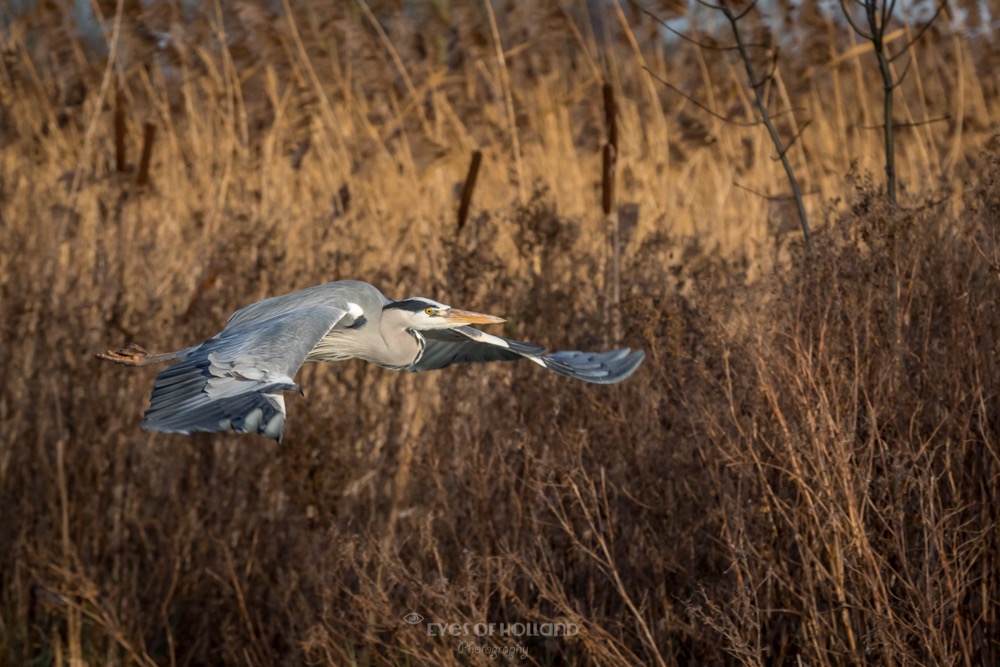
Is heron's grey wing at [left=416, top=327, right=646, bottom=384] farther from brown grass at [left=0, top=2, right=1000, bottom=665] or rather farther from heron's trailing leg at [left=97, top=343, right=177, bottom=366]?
heron's trailing leg at [left=97, top=343, right=177, bottom=366]

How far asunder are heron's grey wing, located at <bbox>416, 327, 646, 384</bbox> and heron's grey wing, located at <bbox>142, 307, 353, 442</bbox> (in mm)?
513

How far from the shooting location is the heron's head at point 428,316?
12.7 ft

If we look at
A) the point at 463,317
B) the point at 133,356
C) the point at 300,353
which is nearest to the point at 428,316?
the point at 463,317

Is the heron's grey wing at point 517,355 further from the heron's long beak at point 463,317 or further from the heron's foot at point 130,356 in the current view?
the heron's foot at point 130,356

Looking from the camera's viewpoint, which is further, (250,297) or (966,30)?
(966,30)

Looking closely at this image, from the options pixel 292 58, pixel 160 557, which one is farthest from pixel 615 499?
pixel 292 58

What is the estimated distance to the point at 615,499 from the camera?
13.1ft

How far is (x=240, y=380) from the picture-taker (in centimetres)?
298

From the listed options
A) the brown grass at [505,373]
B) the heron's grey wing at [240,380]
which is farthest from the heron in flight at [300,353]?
the brown grass at [505,373]

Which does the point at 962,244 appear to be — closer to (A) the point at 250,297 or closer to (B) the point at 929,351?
(B) the point at 929,351

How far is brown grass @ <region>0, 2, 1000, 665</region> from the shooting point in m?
3.34

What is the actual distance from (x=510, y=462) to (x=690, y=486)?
2.02 feet

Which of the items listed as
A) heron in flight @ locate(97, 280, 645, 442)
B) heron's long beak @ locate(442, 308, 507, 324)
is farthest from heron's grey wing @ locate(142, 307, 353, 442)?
heron's long beak @ locate(442, 308, 507, 324)

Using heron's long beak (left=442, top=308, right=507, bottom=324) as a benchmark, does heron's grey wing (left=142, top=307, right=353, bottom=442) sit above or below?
below
